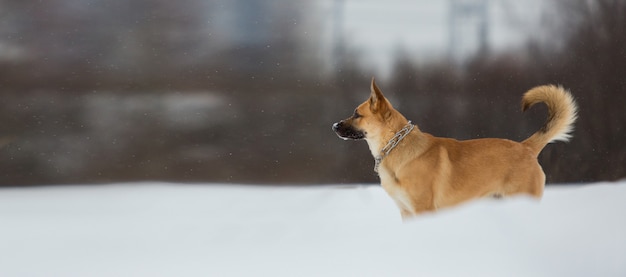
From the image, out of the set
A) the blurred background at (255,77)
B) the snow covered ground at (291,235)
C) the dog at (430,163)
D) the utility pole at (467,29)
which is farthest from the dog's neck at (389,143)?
the utility pole at (467,29)

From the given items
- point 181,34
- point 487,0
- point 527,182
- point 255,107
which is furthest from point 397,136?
point 181,34

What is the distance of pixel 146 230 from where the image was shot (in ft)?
5.61

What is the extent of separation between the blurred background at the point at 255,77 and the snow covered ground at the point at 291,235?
0.42ft

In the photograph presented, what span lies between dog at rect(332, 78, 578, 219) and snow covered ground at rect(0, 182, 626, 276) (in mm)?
52

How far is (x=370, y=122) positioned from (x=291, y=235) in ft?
1.61

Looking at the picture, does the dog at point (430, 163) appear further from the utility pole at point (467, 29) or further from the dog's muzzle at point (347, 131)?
the utility pole at point (467, 29)

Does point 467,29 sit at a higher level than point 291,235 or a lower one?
higher

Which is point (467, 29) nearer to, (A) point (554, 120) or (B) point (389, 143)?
(A) point (554, 120)

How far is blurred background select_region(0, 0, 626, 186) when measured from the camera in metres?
1.88

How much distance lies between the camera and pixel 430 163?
1537mm

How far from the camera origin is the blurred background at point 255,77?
1.88 metres

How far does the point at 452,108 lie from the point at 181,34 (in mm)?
1080

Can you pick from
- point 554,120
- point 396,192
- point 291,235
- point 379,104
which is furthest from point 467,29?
point 291,235

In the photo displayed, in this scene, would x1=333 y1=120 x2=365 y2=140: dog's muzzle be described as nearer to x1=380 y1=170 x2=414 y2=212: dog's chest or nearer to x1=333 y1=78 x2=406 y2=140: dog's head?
x1=333 y1=78 x2=406 y2=140: dog's head
